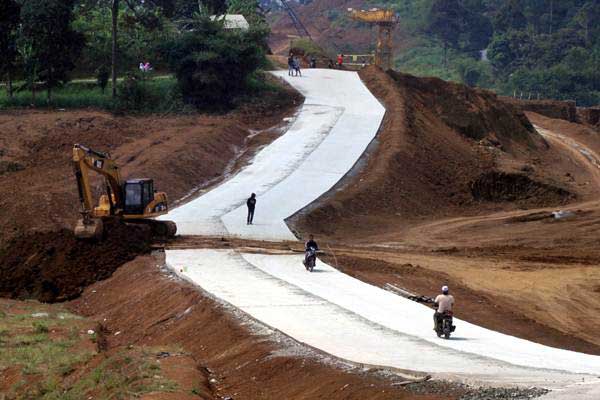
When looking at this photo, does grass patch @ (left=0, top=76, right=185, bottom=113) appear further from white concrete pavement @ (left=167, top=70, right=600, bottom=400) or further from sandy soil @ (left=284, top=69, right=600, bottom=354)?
sandy soil @ (left=284, top=69, right=600, bottom=354)

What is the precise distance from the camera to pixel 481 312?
30859mm

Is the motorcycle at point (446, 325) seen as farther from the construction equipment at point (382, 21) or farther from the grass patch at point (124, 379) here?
the construction equipment at point (382, 21)

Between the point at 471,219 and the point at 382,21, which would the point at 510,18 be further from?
the point at 471,219

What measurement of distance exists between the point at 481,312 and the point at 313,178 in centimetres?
2071

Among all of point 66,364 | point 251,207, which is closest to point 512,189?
point 251,207

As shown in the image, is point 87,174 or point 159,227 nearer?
point 87,174

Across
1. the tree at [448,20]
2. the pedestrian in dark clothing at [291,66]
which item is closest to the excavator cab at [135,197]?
the pedestrian in dark clothing at [291,66]

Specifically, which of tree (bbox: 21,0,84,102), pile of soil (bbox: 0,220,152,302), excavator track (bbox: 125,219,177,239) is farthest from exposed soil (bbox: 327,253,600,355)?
tree (bbox: 21,0,84,102)

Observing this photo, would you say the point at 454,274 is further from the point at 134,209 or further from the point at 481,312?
the point at 134,209

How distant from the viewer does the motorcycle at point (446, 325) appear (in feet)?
83.4

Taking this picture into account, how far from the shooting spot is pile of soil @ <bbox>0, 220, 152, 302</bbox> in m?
34.9

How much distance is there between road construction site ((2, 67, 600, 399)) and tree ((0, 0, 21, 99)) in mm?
11138

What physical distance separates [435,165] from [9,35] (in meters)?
24.4

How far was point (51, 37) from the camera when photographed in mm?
63562
